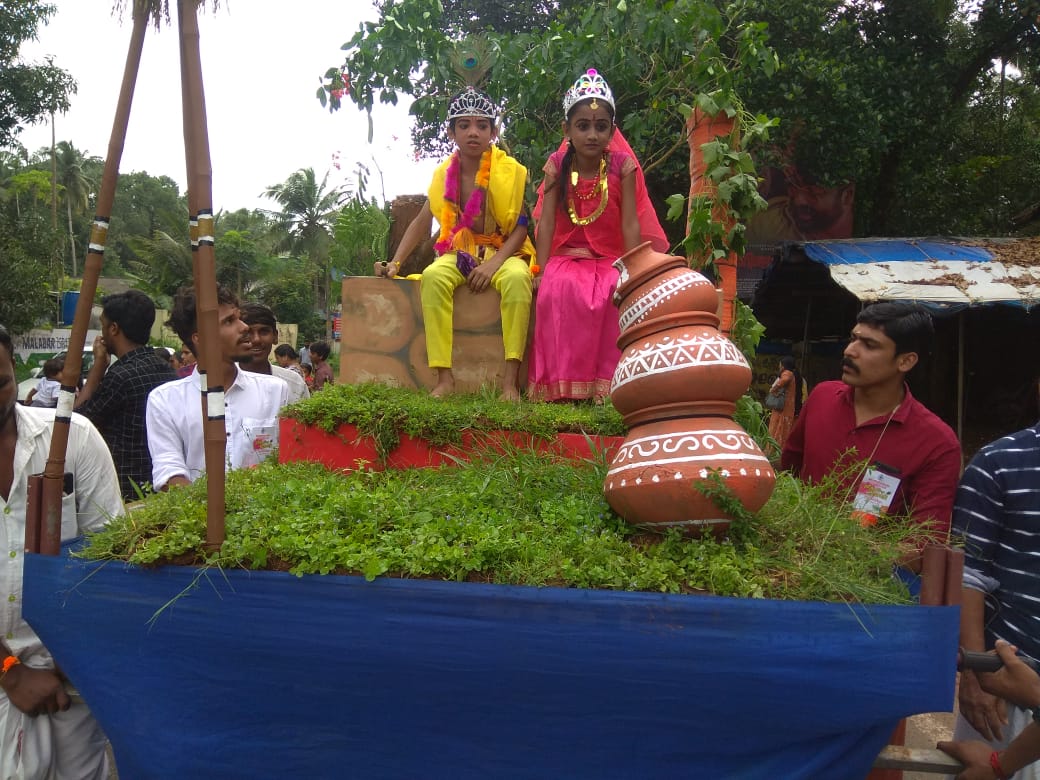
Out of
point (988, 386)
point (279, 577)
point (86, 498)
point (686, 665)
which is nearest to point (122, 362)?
point (86, 498)

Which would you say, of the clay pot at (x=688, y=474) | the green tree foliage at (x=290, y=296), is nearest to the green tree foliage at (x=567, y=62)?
the clay pot at (x=688, y=474)

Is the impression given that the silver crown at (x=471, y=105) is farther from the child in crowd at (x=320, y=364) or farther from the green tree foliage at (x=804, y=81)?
the child in crowd at (x=320, y=364)

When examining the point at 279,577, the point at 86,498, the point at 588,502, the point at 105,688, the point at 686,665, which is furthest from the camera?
the point at 86,498

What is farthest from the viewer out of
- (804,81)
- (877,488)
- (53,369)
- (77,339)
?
(804,81)

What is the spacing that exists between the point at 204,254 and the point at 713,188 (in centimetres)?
271

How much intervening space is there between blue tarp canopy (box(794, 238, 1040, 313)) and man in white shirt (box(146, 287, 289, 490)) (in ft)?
19.6

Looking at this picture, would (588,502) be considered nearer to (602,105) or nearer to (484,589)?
(484,589)

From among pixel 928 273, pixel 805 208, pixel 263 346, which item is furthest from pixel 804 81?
pixel 263 346

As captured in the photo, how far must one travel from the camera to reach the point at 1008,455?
203 centimetres

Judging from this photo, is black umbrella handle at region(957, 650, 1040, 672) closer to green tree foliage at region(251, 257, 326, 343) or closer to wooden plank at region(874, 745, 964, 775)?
wooden plank at region(874, 745, 964, 775)

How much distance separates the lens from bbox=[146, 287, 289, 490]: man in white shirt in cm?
285

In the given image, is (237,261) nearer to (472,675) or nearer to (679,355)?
(679,355)

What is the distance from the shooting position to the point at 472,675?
1478mm

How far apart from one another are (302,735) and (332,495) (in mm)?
607
